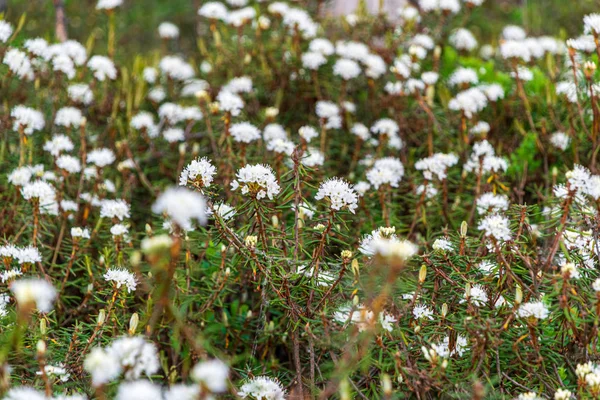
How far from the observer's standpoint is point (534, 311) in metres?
1.68

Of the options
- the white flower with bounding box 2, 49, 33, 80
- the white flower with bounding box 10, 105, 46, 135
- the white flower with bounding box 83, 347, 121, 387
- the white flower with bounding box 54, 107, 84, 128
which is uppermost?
the white flower with bounding box 2, 49, 33, 80

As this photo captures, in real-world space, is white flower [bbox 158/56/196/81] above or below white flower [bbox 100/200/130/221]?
above

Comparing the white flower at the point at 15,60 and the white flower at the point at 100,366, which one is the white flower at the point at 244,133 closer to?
the white flower at the point at 15,60

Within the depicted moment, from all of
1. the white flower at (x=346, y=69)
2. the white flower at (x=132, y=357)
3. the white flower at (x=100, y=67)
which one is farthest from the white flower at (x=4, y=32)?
the white flower at (x=132, y=357)

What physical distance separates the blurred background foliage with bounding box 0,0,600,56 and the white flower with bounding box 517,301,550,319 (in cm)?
281

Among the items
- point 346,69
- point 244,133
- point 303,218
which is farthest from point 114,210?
point 346,69

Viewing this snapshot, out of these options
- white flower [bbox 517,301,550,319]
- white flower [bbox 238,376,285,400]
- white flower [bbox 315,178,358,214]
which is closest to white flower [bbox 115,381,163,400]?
white flower [bbox 238,376,285,400]

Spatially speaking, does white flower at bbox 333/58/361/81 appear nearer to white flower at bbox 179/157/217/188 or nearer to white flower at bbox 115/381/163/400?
white flower at bbox 179/157/217/188

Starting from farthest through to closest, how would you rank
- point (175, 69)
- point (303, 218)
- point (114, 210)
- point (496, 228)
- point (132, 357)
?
point (175, 69)
point (114, 210)
point (303, 218)
point (496, 228)
point (132, 357)

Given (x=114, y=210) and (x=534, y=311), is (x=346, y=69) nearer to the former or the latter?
(x=114, y=210)

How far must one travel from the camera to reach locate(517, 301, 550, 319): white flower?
65.9 inches

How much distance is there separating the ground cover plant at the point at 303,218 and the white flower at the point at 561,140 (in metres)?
0.01

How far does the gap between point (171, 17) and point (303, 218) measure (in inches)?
196

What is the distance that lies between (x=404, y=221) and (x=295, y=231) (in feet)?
3.51
